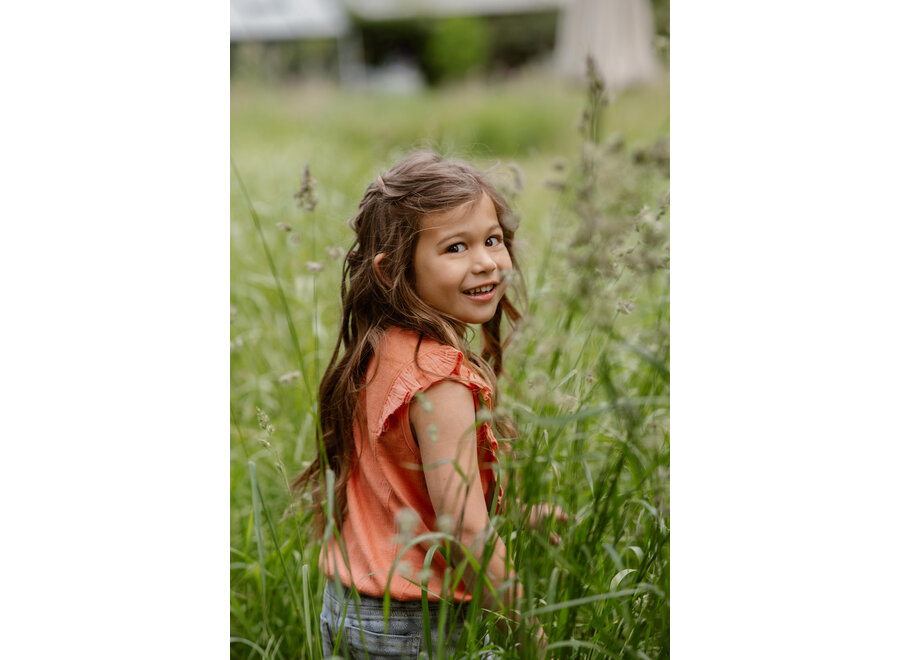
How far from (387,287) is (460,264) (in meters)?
→ 0.14

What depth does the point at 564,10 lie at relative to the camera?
80.5 inches

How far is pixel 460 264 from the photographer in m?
1.31

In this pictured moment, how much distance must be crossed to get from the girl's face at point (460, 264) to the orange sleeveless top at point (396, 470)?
0.08 m

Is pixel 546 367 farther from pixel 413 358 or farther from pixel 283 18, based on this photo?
pixel 283 18

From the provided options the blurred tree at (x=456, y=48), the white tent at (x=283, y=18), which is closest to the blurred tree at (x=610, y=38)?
the blurred tree at (x=456, y=48)

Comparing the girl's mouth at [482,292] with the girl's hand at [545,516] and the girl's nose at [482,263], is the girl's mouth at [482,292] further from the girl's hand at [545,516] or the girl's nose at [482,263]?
the girl's hand at [545,516]

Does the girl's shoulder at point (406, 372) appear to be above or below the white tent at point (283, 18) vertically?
below

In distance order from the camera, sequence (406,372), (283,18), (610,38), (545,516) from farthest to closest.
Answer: (283,18) → (610,38) → (406,372) → (545,516)

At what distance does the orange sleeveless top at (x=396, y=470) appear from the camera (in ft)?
4.14

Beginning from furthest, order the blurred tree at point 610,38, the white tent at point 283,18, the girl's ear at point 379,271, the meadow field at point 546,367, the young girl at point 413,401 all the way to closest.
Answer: the white tent at point 283,18 < the blurred tree at point 610,38 < the girl's ear at point 379,271 < the young girl at point 413,401 < the meadow field at point 546,367

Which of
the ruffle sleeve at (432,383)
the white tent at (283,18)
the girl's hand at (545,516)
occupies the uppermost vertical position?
the white tent at (283,18)

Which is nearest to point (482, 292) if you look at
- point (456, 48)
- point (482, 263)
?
point (482, 263)

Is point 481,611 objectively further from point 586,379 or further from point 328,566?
point 586,379

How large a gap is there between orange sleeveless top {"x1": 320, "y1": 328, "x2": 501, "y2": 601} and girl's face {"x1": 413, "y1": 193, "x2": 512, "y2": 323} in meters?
0.08
